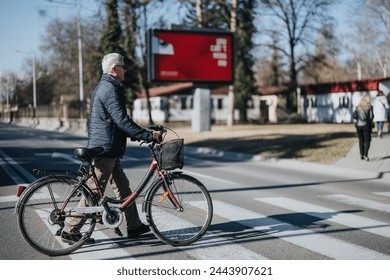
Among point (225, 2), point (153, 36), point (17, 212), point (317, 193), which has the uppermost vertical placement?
point (225, 2)

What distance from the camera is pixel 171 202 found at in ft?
16.8

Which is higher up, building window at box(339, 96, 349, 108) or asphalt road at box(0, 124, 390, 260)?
building window at box(339, 96, 349, 108)

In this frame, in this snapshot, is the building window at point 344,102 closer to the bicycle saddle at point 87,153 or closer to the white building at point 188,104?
the white building at point 188,104

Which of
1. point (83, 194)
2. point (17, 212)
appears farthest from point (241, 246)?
point (17, 212)

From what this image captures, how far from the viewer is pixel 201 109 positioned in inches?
1182

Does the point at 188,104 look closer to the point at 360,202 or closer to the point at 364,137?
the point at 364,137

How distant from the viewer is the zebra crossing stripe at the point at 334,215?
5723mm

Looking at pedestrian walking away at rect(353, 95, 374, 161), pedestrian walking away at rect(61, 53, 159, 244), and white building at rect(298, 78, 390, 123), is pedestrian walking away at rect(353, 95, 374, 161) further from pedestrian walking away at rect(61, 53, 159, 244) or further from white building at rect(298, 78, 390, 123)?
white building at rect(298, 78, 390, 123)

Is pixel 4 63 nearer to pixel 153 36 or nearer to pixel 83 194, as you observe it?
pixel 83 194

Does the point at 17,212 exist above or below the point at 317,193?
above

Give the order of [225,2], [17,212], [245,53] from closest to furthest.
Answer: [17,212] < [225,2] < [245,53]

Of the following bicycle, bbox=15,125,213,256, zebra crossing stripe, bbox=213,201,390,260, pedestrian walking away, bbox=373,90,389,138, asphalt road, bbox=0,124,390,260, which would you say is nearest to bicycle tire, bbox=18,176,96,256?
bicycle, bbox=15,125,213,256

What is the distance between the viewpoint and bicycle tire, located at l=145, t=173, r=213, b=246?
492cm

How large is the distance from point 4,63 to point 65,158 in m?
9.43
